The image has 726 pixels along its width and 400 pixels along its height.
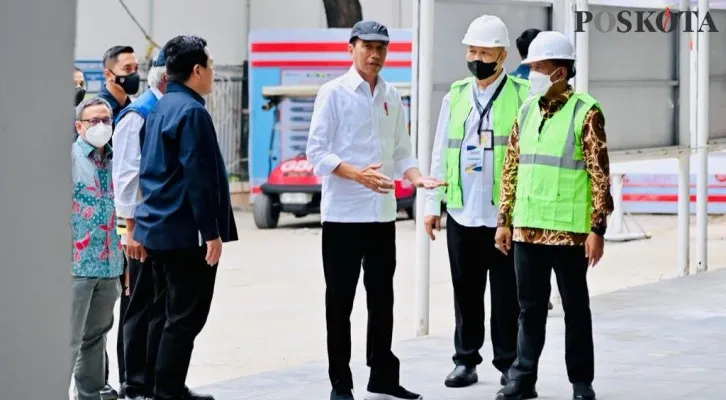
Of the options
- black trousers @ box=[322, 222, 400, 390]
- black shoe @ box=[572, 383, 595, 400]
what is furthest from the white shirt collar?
black shoe @ box=[572, 383, 595, 400]

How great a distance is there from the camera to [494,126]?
8.31m

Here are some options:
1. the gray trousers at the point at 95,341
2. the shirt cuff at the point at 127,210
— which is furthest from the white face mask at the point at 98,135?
the gray trousers at the point at 95,341

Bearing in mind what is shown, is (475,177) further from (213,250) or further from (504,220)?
(213,250)

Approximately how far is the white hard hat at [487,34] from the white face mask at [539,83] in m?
0.61

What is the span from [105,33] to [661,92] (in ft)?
56.7

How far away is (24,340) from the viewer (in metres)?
3.13

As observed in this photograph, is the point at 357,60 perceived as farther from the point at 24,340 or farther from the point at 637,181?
the point at 637,181

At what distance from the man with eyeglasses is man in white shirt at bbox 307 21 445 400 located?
1.12 m

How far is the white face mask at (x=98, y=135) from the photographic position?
7.83 metres

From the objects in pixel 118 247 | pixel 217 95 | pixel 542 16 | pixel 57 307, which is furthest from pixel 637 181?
pixel 57 307

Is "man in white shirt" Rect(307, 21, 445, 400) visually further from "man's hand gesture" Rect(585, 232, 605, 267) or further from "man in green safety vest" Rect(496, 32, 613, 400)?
"man's hand gesture" Rect(585, 232, 605, 267)

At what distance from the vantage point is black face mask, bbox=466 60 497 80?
8328mm

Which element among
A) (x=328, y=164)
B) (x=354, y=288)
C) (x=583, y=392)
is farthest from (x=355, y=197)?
(x=583, y=392)

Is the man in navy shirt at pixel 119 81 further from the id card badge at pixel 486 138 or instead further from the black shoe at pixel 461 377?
the black shoe at pixel 461 377
